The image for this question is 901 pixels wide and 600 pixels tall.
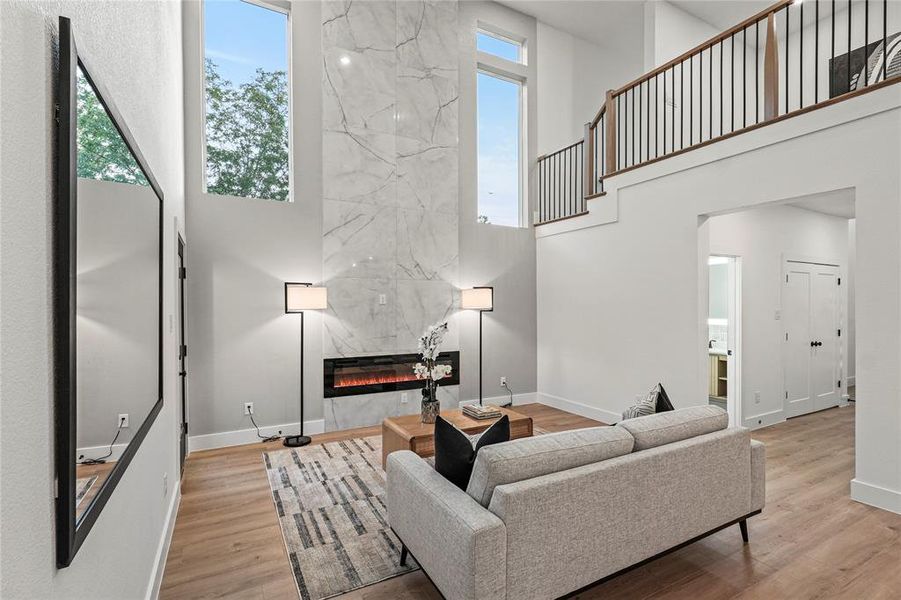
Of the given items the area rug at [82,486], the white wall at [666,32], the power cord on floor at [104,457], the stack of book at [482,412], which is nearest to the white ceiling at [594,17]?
the white wall at [666,32]

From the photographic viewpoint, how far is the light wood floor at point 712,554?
2.38m

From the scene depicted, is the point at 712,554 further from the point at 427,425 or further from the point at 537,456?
the point at 427,425

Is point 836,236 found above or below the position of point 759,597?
above

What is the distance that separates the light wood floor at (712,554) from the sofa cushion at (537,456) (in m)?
0.76

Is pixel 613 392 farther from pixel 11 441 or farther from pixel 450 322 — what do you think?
pixel 11 441

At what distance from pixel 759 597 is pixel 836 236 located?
19.2 ft

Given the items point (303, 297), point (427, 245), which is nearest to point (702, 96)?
point (427, 245)

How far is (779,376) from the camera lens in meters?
5.50

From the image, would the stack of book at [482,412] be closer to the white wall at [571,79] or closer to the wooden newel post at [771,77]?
the wooden newel post at [771,77]

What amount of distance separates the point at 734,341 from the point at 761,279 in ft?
2.79

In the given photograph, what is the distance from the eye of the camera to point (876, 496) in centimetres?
329

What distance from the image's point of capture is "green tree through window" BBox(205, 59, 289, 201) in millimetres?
4848

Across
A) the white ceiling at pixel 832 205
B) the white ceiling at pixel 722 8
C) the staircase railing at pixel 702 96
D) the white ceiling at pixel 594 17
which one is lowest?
the white ceiling at pixel 832 205

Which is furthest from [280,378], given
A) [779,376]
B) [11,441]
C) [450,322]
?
[779,376]
